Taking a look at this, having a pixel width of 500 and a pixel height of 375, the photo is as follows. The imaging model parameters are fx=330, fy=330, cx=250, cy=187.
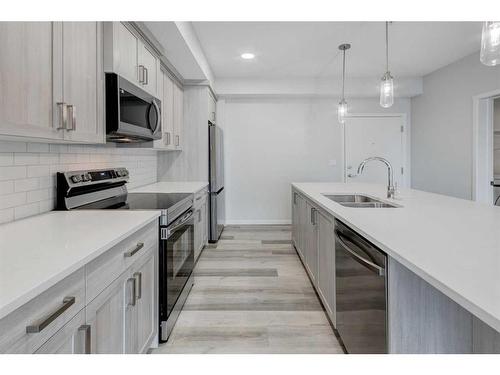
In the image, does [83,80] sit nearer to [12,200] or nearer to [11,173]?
[11,173]

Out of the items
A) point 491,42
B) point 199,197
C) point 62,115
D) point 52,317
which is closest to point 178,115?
point 199,197

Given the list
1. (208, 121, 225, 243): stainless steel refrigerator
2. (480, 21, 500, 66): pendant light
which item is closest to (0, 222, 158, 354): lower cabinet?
(480, 21, 500, 66): pendant light

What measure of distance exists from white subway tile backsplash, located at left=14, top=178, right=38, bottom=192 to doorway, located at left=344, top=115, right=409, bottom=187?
486cm

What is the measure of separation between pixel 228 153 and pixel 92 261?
465cm

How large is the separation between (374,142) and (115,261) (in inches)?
208

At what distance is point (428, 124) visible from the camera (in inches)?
205

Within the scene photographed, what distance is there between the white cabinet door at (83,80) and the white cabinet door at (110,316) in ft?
2.46

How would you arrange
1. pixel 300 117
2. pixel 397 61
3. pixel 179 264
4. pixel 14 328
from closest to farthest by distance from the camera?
pixel 14 328
pixel 179 264
pixel 397 61
pixel 300 117

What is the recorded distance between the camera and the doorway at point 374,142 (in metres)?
5.70

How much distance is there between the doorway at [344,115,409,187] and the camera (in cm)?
570

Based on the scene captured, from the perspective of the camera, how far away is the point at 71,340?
0.97 meters

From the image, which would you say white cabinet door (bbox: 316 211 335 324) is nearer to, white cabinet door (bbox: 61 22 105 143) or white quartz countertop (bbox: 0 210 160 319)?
white quartz countertop (bbox: 0 210 160 319)

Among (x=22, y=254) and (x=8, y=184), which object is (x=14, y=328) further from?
(x=8, y=184)
